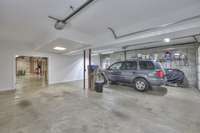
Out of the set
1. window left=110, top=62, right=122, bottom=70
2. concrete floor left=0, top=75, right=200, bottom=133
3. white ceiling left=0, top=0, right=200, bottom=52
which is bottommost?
concrete floor left=0, top=75, right=200, bottom=133

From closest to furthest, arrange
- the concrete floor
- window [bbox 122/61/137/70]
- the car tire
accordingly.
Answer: the concrete floor < the car tire < window [bbox 122/61/137/70]

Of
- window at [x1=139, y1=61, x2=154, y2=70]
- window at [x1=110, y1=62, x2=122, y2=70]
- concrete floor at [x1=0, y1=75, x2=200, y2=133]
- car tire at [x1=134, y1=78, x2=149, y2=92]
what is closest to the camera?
concrete floor at [x1=0, y1=75, x2=200, y2=133]

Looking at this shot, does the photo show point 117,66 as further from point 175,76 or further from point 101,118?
point 101,118

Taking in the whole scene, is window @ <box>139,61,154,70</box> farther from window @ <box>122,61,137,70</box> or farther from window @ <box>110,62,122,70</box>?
window @ <box>110,62,122,70</box>

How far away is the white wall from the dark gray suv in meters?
3.98

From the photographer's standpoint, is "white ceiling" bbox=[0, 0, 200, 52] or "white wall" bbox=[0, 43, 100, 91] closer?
"white ceiling" bbox=[0, 0, 200, 52]

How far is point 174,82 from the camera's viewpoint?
260 inches

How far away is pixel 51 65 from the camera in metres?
7.72

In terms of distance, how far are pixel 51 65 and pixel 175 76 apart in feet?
26.8

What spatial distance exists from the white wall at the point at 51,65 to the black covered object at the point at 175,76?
21.1 feet

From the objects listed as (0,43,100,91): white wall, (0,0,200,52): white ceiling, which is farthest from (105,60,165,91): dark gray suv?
(0,43,100,91): white wall

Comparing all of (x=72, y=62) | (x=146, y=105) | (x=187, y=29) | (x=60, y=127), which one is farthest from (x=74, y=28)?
(x=72, y=62)

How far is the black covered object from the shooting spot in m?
6.45

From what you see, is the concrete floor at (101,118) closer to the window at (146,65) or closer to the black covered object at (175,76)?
the window at (146,65)
